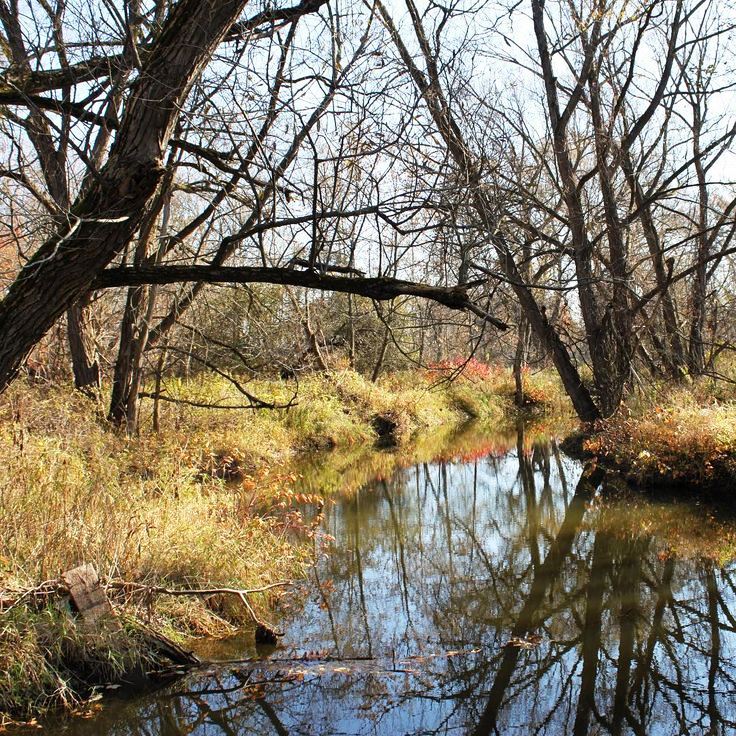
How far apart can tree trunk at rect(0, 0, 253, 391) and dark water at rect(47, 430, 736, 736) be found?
2.43 m

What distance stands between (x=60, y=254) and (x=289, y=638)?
131 inches

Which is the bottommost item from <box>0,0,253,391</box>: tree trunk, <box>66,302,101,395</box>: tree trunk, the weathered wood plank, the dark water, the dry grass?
the dark water

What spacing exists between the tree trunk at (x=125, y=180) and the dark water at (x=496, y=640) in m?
2.43

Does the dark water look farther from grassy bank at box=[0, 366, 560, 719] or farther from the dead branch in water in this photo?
grassy bank at box=[0, 366, 560, 719]

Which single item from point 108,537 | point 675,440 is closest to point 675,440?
point 675,440

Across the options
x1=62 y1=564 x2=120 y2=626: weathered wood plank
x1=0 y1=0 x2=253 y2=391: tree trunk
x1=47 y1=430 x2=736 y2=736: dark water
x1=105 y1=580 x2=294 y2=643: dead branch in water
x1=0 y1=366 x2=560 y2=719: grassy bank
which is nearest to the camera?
x1=0 y1=0 x2=253 y2=391: tree trunk

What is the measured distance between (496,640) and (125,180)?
167 inches

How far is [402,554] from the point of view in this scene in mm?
8523

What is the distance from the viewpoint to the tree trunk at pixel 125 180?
4453 mm

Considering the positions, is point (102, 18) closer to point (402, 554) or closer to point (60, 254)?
point (60, 254)

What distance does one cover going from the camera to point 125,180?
4.52m

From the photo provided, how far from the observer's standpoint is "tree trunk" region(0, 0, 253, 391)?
14.6 feet

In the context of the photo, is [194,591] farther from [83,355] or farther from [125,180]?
[83,355]

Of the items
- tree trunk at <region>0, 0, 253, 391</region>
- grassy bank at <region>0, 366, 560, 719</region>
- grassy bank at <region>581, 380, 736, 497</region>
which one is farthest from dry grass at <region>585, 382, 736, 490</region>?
tree trunk at <region>0, 0, 253, 391</region>
